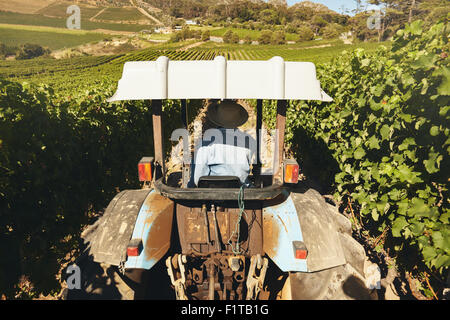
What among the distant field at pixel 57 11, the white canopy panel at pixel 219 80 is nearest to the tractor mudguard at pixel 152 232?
the white canopy panel at pixel 219 80

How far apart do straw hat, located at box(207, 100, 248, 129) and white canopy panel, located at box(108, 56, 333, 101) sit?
2.36ft

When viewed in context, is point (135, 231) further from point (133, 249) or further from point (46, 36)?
point (46, 36)

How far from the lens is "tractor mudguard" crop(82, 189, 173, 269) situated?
2.24 m

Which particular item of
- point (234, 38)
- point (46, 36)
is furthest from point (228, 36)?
point (46, 36)

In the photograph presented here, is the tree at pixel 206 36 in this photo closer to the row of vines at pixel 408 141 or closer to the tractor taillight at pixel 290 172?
the row of vines at pixel 408 141

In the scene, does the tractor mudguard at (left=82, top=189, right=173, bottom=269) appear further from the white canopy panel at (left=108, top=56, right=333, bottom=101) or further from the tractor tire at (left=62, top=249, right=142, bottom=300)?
the white canopy panel at (left=108, top=56, right=333, bottom=101)

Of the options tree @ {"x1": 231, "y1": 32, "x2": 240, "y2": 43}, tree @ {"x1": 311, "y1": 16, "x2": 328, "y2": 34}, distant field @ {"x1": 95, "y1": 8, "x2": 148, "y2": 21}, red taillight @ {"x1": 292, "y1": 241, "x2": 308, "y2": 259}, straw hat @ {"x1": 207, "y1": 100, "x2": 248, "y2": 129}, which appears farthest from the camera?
tree @ {"x1": 311, "y1": 16, "x2": 328, "y2": 34}

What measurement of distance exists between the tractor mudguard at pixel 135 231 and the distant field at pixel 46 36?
212ft

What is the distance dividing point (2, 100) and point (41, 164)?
78 cm

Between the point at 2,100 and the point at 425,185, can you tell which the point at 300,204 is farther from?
the point at 2,100

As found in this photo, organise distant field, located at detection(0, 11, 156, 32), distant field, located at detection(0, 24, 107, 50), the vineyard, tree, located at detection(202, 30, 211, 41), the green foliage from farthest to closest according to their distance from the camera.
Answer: tree, located at detection(202, 30, 211, 41) < distant field, located at detection(0, 11, 156, 32) < distant field, located at detection(0, 24, 107, 50) < the green foliage < the vineyard

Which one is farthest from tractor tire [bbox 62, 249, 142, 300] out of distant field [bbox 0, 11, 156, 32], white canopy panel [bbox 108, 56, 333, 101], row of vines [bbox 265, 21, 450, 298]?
distant field [bbox 0, 11, 156, 32]

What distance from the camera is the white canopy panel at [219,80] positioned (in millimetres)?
1992

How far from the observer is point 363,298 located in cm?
234
